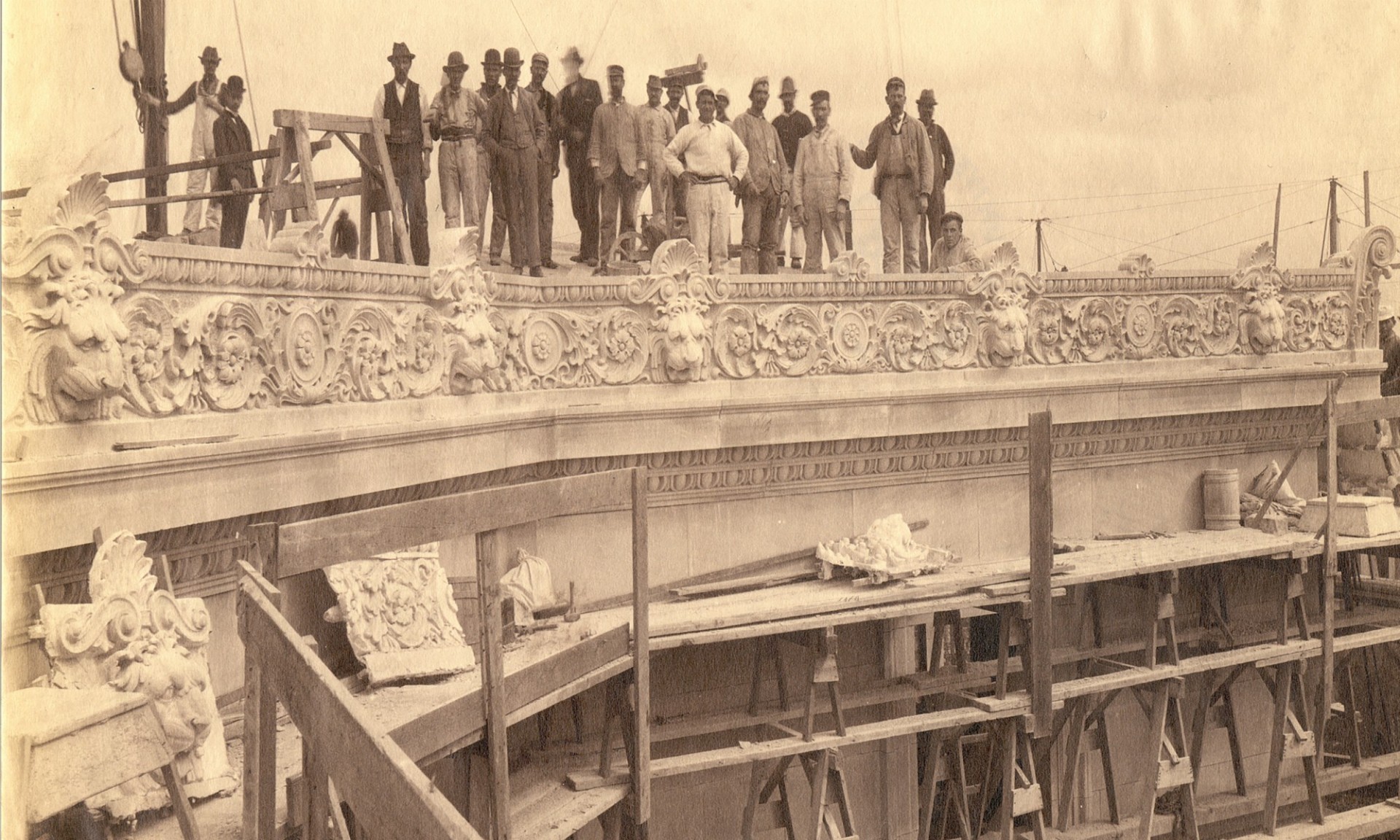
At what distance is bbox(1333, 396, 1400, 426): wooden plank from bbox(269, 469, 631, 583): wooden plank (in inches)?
354

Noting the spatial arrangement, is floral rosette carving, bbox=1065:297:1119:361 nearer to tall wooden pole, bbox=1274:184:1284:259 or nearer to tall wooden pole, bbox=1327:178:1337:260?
tall wooden pole, bbox=1274:184:1284:259

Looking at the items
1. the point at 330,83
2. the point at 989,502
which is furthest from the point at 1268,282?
the point at 330,83

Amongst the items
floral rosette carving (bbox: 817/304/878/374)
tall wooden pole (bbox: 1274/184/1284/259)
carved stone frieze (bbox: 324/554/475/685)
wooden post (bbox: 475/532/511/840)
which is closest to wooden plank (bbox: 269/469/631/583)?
wooden post (bbox: 475/532/511/840)

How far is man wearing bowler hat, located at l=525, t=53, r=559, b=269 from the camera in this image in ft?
38.9

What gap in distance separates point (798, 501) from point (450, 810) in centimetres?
893

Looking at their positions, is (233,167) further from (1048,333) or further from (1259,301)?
(1259,301)

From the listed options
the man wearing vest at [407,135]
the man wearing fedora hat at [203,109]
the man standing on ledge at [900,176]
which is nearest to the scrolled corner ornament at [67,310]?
the man wearing fedora hat at [203,109]

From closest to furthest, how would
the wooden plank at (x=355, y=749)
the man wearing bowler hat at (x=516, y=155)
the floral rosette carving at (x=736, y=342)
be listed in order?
the wooden plank at (x=355, y=749) < the floral rosette carving at (x=736, y=342) < the man wearing bowler hat at (x=516, y=155)

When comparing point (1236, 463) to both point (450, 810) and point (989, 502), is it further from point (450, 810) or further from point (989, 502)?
point (450, 810)

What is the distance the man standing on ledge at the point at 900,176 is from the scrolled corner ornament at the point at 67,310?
27.4ft

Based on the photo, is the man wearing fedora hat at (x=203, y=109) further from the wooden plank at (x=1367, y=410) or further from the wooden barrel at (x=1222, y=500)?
the wooden plank at (x=1367, y=410)

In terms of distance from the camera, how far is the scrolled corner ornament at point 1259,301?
13359 mm

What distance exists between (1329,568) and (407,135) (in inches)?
380

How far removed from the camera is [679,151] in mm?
11758
